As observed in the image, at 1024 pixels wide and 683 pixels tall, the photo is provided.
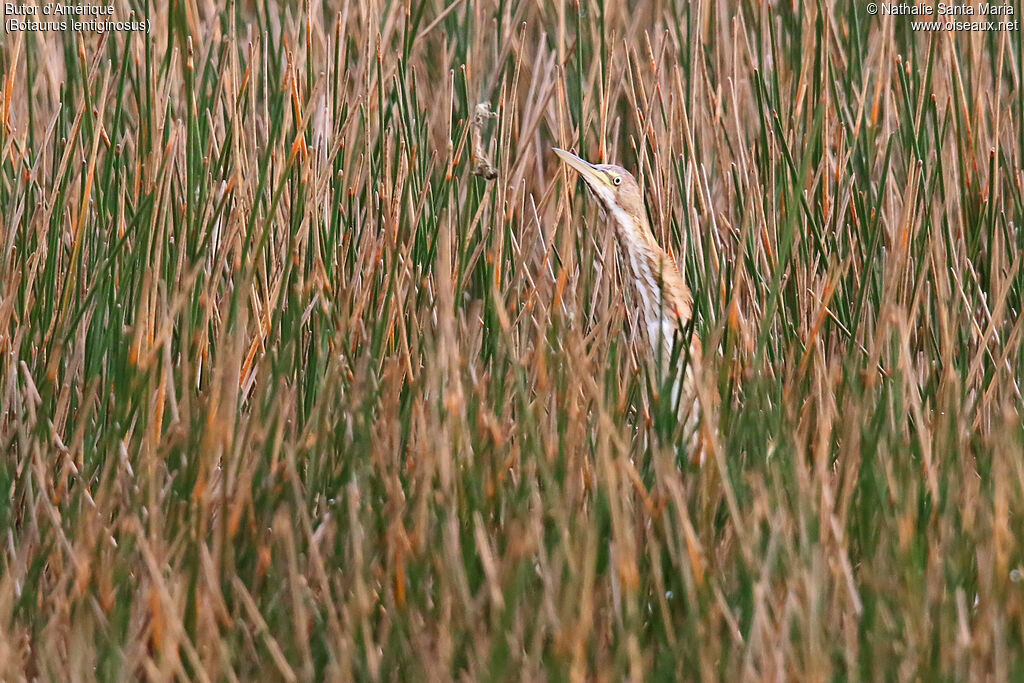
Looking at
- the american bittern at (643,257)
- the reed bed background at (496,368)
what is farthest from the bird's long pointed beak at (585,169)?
the reed bed background at (496,368)

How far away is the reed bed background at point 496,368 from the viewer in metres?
1.55

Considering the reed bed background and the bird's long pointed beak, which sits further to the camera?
the bird's long pointed beak

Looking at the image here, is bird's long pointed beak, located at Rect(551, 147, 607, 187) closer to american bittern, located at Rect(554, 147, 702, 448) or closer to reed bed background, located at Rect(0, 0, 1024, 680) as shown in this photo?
Answer: american bittern, located at Rect(554, 147, 702, 448)

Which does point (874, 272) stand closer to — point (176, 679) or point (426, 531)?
point (426, 531)

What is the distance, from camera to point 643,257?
244 centimetres

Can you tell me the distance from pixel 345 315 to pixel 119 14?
1228 mm

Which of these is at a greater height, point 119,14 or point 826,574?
point 119,14

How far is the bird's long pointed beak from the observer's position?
2.36m

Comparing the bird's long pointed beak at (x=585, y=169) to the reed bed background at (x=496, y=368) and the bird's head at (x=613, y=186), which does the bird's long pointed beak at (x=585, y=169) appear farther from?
the reed bed background at (x=496, y=368)

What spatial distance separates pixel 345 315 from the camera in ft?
5.78

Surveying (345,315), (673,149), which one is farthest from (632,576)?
(673,149)

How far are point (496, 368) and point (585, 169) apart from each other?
544mm

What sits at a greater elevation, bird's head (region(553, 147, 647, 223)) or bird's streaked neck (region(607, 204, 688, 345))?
bird's head (region(553, 147, 647, 223))

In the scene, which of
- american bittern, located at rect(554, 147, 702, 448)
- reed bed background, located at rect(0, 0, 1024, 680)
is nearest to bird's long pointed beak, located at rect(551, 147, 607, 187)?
american bittern, located at rect(554, 147, 702, 448)
